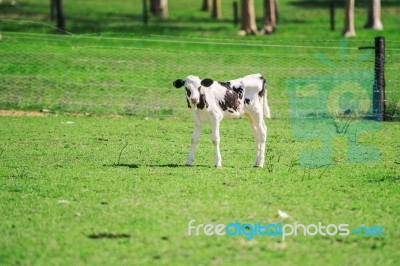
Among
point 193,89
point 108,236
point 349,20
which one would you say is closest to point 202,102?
point 193,89

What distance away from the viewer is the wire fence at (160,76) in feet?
66.6

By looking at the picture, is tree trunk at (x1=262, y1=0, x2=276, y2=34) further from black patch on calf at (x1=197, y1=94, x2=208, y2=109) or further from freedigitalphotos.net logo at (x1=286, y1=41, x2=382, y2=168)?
black patch on calf at (x1=197, y1=94, x2=208, y2=109)

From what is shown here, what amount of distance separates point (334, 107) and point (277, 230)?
10748 mm

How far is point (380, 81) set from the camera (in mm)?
19016

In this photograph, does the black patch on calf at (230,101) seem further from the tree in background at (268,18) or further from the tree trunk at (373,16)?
the tree trunk at (373,16)

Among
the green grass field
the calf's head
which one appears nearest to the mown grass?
the green grass field

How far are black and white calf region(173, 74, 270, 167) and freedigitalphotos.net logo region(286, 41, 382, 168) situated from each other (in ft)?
3.30

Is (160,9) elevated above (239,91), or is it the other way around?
(239,91)

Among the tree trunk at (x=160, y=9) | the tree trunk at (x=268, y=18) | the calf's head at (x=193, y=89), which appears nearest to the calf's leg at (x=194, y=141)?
the calf's head at (x=193, y=89)

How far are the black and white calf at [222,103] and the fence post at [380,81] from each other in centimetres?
644

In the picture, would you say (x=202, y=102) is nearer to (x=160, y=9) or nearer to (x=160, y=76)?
(x=160, y=76)

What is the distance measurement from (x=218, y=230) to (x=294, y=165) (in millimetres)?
4312

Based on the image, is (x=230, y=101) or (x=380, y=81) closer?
(x=230, y=101)

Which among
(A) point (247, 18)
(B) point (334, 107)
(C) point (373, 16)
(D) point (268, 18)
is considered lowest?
(B) point (334, 107)
